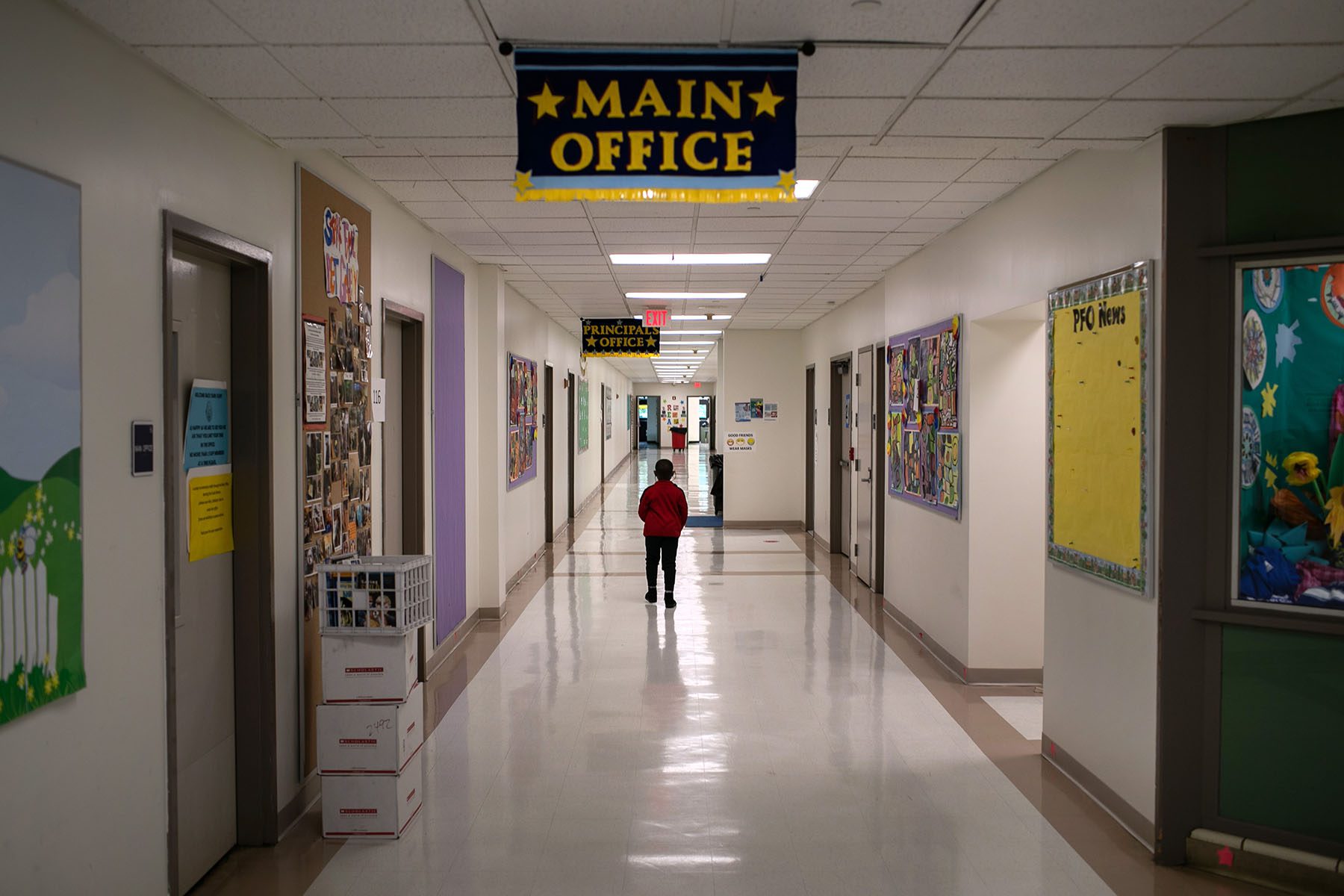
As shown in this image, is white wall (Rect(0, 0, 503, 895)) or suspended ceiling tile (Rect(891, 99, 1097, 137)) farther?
suspended ceiling tile (Rect(891, 99, 1097, 137))

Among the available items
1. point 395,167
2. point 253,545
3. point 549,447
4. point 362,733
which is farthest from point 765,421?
point 253,545

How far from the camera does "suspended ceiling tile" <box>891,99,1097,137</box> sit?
3.52 meters

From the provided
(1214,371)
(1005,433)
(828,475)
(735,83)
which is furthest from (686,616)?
(735,83)

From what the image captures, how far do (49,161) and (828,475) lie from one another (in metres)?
10.2

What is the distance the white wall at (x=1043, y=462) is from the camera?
393 centimetres

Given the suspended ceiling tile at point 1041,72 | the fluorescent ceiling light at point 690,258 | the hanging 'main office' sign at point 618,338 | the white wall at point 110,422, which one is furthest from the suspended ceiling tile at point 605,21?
the hanging 'main office' sign at point 618,338

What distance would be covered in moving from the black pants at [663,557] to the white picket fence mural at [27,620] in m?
6.31

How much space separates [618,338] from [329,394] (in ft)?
26.6

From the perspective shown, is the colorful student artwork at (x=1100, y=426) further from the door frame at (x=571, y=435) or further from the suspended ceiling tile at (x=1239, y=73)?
the door frame at (x=571, y=435)

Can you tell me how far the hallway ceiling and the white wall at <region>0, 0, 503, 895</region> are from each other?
179 millimetres

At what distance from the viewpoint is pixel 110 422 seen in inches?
107

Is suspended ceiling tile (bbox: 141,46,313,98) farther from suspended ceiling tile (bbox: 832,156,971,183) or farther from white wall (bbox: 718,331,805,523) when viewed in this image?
white wall (bbox: 718,331,805,523)

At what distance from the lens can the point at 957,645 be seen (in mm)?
6344

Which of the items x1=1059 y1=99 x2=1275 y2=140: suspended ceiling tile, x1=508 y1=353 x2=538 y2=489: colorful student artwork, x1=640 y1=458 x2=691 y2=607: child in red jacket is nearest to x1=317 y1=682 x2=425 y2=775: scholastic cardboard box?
x1=1059 y1=99 x2=1275 y2=140: suspended ceiling tile
